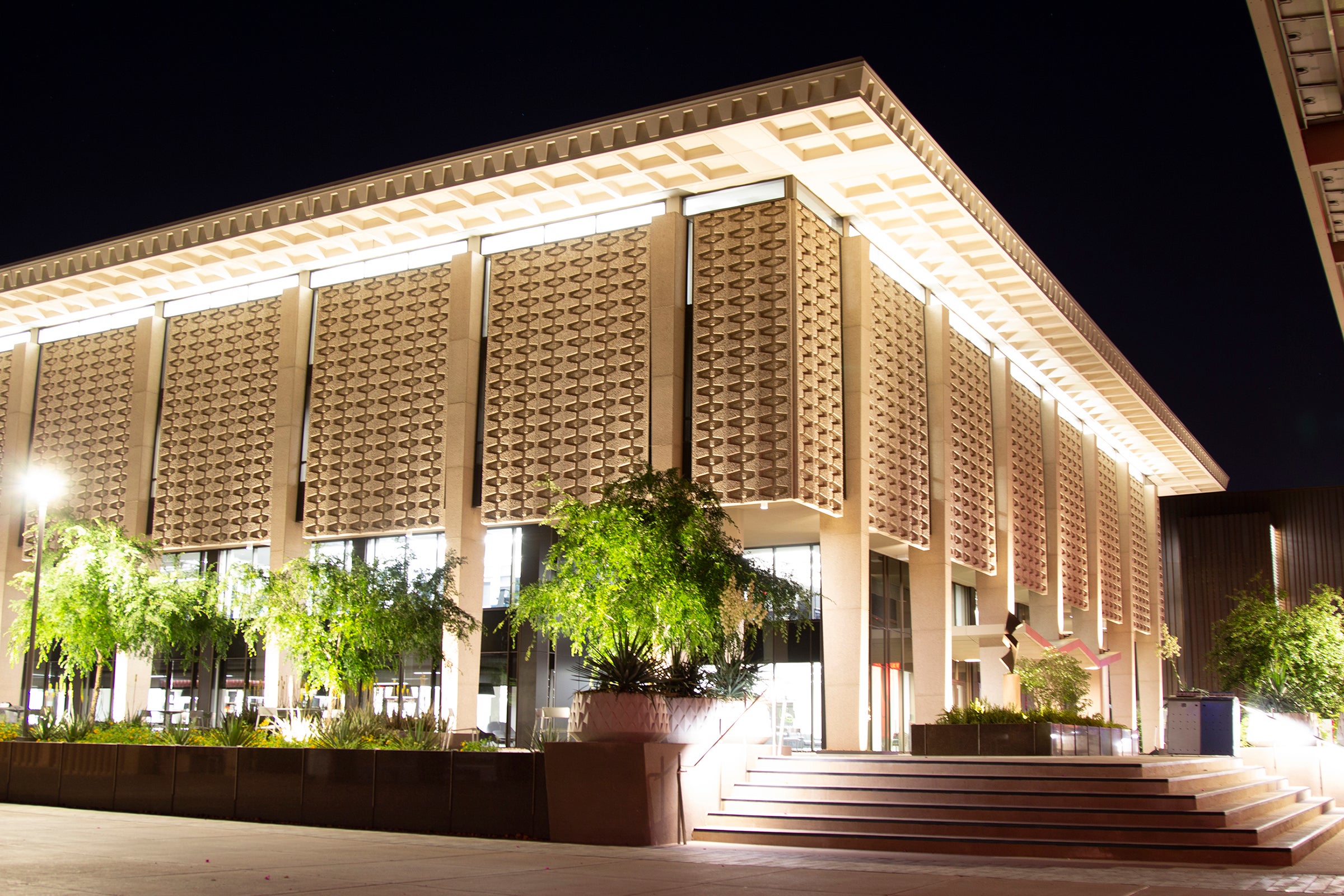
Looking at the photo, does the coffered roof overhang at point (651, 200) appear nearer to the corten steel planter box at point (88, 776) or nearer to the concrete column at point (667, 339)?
the concrete column at point (667, 339)

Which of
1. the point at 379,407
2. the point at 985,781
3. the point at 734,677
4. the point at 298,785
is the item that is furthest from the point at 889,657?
the point at 298,785

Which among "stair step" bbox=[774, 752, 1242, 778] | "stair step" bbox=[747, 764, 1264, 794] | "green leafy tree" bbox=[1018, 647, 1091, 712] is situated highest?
"green leafy tree" bbox=[1018, 647, 1091, 712]

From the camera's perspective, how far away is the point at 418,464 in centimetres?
3278

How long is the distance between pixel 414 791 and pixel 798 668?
18.2m

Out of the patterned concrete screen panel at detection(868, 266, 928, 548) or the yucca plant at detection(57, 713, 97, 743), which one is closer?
the yucca plant at detection(57, 713, 97, 743)

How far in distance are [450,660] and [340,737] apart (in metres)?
11.6

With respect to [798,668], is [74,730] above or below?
below

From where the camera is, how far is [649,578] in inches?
727

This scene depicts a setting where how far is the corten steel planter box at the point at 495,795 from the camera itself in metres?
16.9

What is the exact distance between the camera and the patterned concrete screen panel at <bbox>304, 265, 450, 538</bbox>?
3281 cm

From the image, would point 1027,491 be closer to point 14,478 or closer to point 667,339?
point 667,339

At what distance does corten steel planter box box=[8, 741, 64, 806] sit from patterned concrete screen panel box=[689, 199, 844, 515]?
46.1 ft

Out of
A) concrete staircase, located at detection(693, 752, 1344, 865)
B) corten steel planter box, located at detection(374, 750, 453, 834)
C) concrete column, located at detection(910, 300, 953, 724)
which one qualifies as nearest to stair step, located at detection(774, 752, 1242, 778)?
concrete staircase, located at detection(693, 752, 1344, 865)

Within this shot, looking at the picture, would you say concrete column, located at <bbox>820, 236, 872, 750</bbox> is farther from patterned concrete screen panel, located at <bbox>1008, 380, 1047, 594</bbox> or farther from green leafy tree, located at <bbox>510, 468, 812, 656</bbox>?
A: patterned concrete screen panel, located at <bbox>1008, 380, 1047, 594</bbox>
